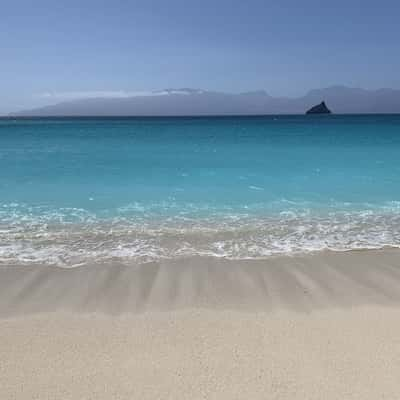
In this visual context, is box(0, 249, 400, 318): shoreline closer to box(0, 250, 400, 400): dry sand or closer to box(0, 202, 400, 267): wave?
box(0, 250, 400, 400): dry sand

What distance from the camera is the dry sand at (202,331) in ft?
8.86

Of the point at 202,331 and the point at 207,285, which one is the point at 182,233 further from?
the point at 202,331

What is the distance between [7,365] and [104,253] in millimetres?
2838

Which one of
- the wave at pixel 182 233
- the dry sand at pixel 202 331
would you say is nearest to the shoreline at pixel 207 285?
the dry sand at pixel 202 331

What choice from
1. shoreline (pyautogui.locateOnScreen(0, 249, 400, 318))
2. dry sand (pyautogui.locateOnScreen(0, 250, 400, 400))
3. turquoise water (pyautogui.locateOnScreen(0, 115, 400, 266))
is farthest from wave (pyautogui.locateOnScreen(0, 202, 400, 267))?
dry sand (pyautogui.locateOnScreen(0, 250, 400, 400))

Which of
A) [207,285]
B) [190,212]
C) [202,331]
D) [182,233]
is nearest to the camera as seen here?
[202,331]

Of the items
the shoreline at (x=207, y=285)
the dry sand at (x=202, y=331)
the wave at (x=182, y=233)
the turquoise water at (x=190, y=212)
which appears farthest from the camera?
the turquoise water at (x=190, y=212)

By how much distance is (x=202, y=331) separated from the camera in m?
3.44

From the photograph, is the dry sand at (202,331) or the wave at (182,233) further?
the wave at (182,233)

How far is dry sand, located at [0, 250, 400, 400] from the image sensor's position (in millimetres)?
2701

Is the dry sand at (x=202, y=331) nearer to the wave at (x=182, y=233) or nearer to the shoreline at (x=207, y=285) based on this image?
the shoreline at (x=207, y=285)

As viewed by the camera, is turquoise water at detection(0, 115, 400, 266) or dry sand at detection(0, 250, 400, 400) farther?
turquoise water at detection(0, 115, 400, 266)

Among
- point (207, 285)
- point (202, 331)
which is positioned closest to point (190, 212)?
point (207, 285)

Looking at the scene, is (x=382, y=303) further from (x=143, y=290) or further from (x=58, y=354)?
(x=58, y=354)
